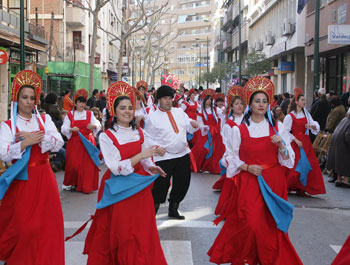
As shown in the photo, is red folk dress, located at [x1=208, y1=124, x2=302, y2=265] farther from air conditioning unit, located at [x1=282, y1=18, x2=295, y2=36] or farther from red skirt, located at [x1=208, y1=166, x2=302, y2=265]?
air conditioning unit, located at [x1=282, y1=18, x2=295, y2=36]

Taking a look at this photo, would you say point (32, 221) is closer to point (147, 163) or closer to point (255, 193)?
point (147, 163)

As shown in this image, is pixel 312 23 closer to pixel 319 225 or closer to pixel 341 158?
pixel 341 158

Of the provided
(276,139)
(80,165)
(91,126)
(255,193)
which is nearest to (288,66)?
(91,126)

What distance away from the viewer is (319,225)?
301 inches

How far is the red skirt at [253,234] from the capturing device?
5.11 metres

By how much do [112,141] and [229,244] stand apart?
1.53 meters

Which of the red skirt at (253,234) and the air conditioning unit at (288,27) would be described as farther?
the air conditioning unit at (288,27)

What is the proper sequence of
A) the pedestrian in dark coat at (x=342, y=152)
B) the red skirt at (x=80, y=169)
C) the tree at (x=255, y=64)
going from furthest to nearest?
the tree at (x=255, y=64), the pedestrian in dark coat at (x=342, y=152), the red skirt at (x=80, y=169)

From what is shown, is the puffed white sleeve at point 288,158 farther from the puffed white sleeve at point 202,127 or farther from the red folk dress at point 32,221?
the puffed white sleeve at point 202,127

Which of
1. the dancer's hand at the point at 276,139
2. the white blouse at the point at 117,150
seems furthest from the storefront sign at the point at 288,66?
the white blouse at the point at 117,150

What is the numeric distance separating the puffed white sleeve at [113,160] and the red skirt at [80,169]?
5.32 metres

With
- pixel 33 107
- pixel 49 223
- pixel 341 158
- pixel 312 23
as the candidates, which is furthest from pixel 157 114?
pixel 312 23

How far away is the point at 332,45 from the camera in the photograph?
22.1 metres

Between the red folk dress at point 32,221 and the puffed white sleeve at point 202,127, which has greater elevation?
the puffed white sleeve at point 202,127
